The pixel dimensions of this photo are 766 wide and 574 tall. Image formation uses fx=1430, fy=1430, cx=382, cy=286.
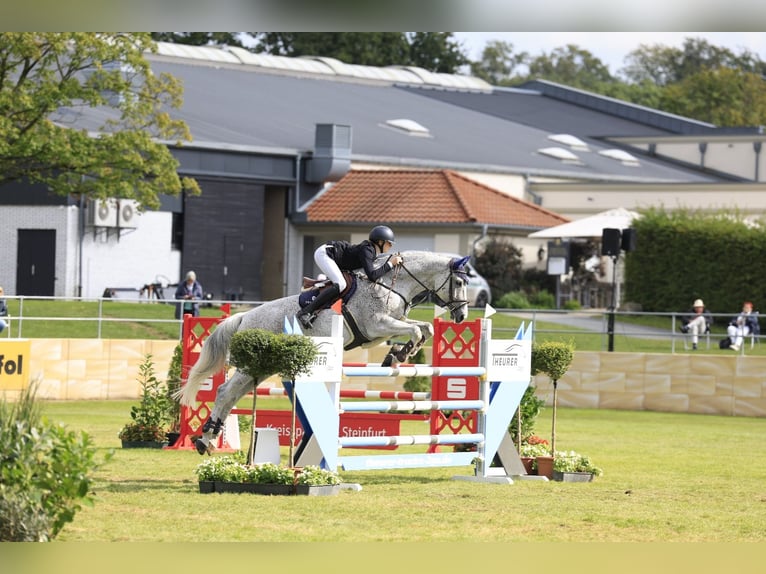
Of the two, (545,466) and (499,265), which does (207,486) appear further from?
(499,265)

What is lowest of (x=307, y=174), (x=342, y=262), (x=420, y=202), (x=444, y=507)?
(x=444, y=507)

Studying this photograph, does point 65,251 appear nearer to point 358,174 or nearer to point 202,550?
point 358,174

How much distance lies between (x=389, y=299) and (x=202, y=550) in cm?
460

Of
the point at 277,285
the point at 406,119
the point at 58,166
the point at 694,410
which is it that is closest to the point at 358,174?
the point at 277,285

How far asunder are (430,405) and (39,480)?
16.5 feet

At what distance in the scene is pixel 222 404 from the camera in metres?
12.8

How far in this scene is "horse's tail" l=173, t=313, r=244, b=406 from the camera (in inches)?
524

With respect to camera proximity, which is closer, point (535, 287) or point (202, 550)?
point (202, 550)

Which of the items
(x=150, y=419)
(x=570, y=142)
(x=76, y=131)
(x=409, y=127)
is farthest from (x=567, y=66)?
(x=150, y=419)

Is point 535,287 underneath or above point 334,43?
underneath

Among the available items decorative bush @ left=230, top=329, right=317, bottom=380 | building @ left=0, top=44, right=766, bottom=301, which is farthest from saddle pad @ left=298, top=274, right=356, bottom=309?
building @ left=0, top=44, right=766, bottom=301

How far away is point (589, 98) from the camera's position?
66.2 m

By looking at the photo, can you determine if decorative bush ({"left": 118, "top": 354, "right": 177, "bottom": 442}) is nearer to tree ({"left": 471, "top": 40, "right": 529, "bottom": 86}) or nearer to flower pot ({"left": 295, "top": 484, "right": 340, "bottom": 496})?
flower pot ({"left": 295, "top": 484, "right": 340, "bottom": 496})
